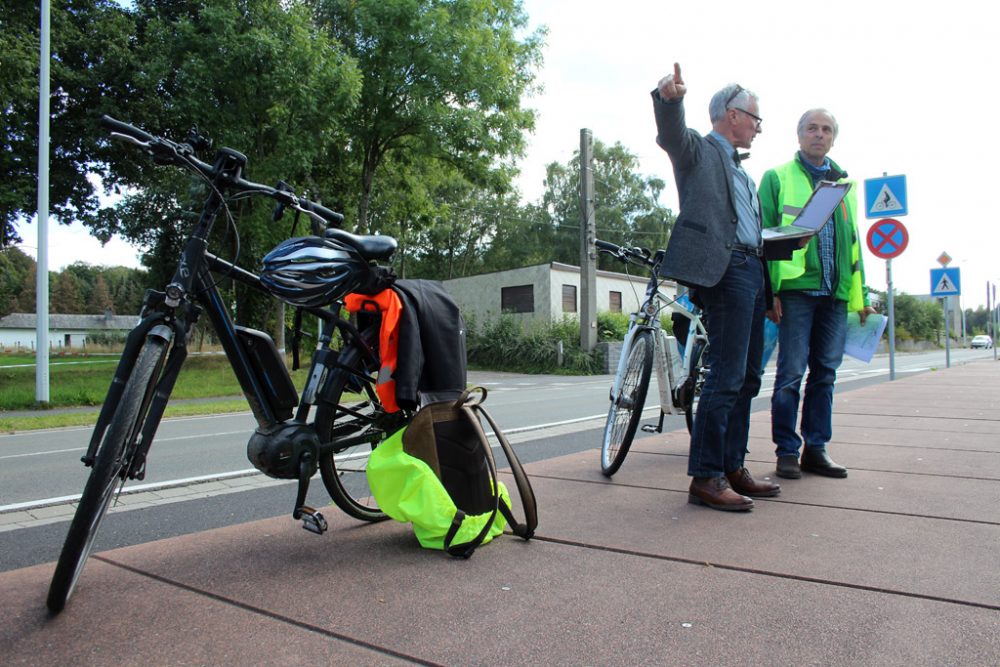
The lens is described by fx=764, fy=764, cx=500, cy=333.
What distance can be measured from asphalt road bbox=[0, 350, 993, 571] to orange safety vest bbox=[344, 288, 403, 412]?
1363mm

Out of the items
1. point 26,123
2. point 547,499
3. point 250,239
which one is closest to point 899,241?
point 547,499

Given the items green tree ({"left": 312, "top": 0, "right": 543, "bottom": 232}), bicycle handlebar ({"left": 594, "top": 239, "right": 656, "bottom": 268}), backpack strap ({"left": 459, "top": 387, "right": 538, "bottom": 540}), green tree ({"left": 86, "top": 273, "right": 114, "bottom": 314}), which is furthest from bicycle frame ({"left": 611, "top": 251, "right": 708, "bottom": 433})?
green tree ({"left": 86, "top": 273, "right": 114, "bottom": 314})

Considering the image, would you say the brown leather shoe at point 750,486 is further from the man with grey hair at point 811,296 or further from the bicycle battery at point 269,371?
the bicycle battery at point 269,371

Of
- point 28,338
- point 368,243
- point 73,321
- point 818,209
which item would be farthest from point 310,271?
point 28,338

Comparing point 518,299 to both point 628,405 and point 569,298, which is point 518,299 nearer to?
point 569,298

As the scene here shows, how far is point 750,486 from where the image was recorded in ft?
13.4

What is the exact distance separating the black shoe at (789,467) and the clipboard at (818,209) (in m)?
1.39

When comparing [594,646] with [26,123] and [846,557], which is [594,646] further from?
[26,123]

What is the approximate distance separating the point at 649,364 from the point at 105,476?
11.0ft

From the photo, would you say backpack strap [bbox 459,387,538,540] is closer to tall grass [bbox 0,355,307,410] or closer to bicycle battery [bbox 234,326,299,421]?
bicycle battery [bbox 234,326,299,421]

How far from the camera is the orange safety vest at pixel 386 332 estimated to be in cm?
307

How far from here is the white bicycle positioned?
476 cm

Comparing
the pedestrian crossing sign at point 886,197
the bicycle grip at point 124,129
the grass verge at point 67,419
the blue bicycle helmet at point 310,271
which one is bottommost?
the grass verge at point 67,419

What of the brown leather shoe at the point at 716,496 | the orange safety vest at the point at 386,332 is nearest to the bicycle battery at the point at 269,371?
the orange safety vest at the point at 386,332
